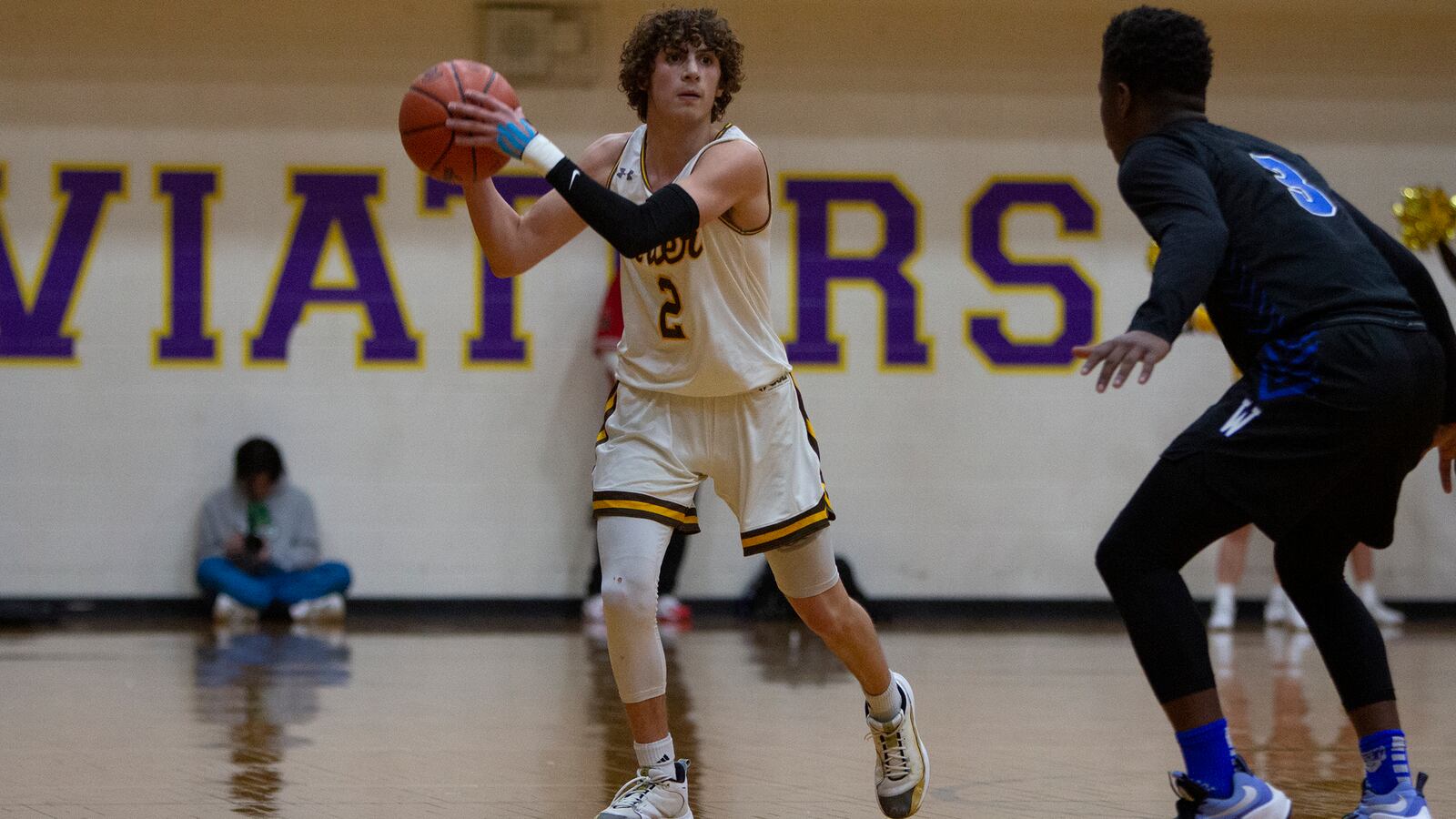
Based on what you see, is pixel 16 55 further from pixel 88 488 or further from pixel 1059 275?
pixel 1059 275

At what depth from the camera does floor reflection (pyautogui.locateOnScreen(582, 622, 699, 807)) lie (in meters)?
4.17

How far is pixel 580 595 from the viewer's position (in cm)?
934

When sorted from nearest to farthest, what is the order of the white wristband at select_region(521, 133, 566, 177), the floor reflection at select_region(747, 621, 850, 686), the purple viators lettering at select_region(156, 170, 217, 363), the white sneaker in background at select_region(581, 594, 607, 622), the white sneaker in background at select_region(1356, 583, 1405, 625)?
the white wristband at select_region(521, 133, 566, 177) < the floor reflection at select_region(747, 621, 850, 686) < the white sneaker in background at select_region(581, 594, 607, 622) < the white sneaker in background at select_region(1356, 583, 1405, 625) < the purple viators lettering at select_region(156, 170, 217, 363)

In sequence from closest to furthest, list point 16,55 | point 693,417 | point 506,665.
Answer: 1. point 693,417
2. point 506,665
3. point 16,55

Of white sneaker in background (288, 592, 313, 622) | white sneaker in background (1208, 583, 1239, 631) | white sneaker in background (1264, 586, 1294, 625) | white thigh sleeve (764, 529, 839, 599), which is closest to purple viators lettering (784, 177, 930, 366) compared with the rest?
white sneaker in background (1208, 583, 1239, 631)

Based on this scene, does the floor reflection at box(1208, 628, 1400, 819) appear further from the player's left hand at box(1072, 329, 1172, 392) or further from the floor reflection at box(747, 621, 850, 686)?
the floor reflection at box(747, 621, 850, 686)

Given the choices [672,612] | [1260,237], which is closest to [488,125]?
[1260,237]

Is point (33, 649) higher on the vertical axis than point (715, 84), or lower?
lower

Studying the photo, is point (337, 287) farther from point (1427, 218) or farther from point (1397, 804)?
point (1397, 804)

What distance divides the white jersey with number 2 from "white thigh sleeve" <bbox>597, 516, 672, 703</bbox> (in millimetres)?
350

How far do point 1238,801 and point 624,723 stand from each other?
2464mm

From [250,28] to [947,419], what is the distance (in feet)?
15.1

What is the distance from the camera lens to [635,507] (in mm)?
3502

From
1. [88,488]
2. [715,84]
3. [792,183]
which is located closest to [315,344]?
[88,488]
